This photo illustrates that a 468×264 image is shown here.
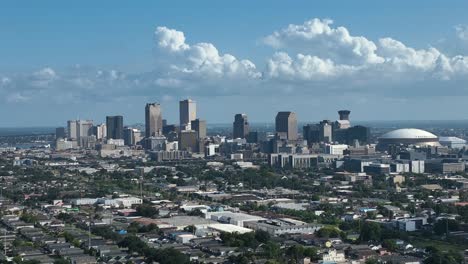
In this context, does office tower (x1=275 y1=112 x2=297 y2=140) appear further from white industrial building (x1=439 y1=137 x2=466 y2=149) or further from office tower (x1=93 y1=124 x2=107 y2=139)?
office tower (x1=93 y1=124 x2=107 y2=139)

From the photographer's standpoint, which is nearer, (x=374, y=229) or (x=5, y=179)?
(x=374, y=229)

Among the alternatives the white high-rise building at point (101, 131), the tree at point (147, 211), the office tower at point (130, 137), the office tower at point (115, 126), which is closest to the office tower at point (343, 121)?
the office tower at point (130, 137)

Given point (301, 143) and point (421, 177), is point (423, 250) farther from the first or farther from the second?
point (301, 143)

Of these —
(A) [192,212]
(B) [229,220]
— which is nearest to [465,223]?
(B) [229,220]

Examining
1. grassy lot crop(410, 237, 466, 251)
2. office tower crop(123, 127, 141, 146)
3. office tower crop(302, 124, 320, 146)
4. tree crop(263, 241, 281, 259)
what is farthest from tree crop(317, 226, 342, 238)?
office tower crop(123, 127, 141, 146)

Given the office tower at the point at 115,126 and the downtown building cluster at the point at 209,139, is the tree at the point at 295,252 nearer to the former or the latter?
the downtown building cluster at the point at 209,139

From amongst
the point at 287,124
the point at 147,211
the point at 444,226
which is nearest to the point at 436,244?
the point at 444,226

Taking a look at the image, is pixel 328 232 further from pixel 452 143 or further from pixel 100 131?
pixel 100 131

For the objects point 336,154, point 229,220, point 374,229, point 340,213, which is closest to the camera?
point 374,229
